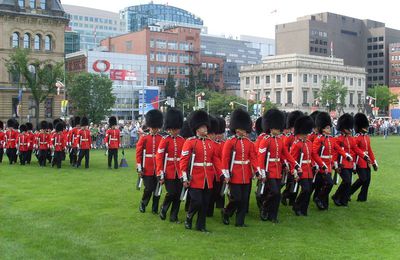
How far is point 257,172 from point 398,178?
9395 mm

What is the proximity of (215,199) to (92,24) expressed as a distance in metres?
169

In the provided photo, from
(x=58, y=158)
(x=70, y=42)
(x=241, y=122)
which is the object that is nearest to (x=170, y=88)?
(x=70, y=42)

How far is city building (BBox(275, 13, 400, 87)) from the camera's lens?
439 ft

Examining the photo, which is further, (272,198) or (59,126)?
(59,126)

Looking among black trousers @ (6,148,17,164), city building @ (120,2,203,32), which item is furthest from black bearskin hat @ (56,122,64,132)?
city building @ (120,2,203,32)

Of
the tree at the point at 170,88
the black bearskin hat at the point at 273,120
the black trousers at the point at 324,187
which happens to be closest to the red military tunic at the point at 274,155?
the black bearskin hat at the point at 273,120

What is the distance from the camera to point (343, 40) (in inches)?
5605

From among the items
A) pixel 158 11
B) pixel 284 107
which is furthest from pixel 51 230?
pixel 158 11

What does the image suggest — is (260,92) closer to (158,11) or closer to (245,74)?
(245,74)

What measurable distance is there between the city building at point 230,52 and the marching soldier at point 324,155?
123 m

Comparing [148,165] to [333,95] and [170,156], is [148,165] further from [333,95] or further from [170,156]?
[333,95]

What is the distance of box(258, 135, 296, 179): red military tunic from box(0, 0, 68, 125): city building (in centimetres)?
4953

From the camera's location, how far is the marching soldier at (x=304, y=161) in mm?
12188

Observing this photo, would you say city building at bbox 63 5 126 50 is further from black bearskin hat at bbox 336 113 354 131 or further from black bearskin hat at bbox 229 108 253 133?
black bearskin hat at bbox 229 108 253 133
